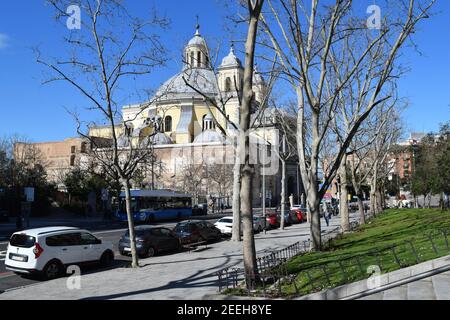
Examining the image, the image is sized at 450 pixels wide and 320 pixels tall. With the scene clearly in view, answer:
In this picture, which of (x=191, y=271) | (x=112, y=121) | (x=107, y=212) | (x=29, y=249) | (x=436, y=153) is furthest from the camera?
(x=107, y=212)

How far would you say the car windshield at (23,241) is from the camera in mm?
14391

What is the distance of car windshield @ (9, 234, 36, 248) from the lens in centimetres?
1439

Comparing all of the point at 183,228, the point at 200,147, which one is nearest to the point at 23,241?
the point at 183,228

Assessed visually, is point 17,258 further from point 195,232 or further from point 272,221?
point 272,221

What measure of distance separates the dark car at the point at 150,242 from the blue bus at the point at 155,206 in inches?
869

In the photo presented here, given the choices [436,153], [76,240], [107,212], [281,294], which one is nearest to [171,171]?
[107,212]

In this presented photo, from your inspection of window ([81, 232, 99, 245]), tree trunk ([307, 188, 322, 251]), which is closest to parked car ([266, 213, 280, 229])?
tree trunk ([307, 188, 322, 251])

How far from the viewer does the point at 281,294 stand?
1005 centimetres

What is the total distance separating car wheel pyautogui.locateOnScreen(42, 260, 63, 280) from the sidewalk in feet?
2.16

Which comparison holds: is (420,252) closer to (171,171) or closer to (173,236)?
(173,236)

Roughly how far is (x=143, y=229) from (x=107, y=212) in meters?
32.4

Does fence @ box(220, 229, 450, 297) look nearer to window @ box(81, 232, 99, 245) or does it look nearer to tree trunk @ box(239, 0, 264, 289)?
tree trunk @ box(239, 0, 264, 289)

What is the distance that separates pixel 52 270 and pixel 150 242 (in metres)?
5.98

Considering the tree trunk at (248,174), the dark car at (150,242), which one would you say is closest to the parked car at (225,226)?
the dark car at (150,242)
